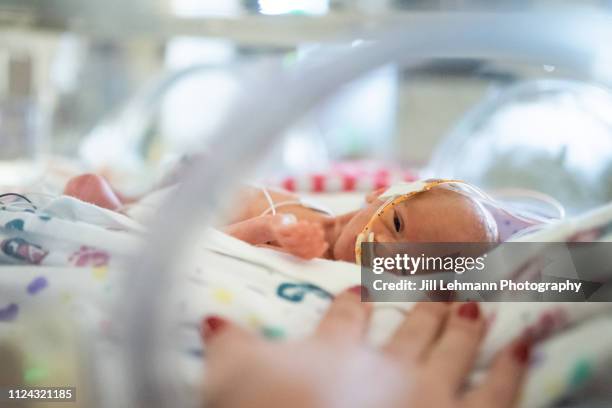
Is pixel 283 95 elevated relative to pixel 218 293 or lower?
elevated

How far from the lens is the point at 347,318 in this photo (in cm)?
44

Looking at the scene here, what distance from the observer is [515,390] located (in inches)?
15.8

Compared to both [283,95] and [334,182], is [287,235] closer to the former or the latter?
[283,95]

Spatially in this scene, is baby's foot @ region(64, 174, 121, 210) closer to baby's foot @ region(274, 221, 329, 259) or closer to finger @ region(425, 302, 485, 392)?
baby's foot @ region(274, 221, 329, 259)

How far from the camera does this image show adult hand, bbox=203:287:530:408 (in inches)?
14.7

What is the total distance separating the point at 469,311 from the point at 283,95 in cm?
22

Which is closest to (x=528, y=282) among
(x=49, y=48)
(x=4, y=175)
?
(x=4, y=175)

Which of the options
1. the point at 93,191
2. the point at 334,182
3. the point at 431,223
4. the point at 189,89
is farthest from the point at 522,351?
the point at 189,89

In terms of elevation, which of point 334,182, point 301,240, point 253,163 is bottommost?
point 334,182

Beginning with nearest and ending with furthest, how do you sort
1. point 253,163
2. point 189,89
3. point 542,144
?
1. point 253,163
2. point 542,144
3. point 189,89

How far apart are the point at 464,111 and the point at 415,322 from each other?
5.04 ft

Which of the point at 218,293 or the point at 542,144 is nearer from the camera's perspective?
the point at 218,293

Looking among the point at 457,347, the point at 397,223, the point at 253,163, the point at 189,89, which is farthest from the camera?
the point at 189,89

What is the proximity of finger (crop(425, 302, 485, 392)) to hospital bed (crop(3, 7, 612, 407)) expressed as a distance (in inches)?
1.2
